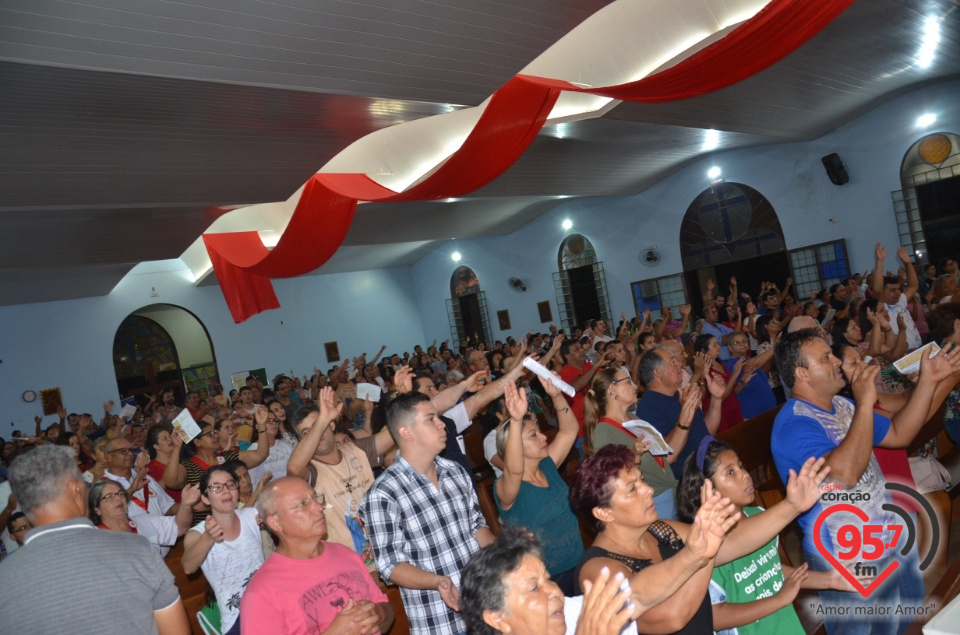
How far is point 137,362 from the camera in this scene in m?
15.0

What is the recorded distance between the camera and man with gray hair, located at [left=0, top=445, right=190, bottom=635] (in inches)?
74.4

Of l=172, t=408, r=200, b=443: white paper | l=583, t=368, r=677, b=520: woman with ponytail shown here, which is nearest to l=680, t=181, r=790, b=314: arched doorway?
l=583, t=368, r=677, b=520: woman with ponytail

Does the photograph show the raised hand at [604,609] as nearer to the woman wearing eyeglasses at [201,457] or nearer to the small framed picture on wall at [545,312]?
the woman wearing eyeglasses at [201,457]

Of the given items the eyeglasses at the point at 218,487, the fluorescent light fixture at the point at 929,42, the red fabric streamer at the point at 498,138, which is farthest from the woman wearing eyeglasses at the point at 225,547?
the fluorescent light fixture at the point at 929,42

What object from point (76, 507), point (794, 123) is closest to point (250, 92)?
point (76, 507)

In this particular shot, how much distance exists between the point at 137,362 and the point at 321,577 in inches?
558

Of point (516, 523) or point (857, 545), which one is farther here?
point (516, 523)

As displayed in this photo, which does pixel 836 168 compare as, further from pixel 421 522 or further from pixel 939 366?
pixel 421 522

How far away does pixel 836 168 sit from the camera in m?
11.7

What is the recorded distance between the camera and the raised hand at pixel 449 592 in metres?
2.20

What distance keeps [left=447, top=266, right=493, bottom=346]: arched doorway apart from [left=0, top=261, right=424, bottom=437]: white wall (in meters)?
1.20

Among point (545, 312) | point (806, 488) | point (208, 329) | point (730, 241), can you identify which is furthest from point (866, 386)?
point (208, 329)

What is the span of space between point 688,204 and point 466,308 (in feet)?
19.7

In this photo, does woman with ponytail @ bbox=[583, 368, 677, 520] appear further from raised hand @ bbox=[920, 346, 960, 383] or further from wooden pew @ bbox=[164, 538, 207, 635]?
wooden pew @ bbox=[164, 538, 207, 635]
